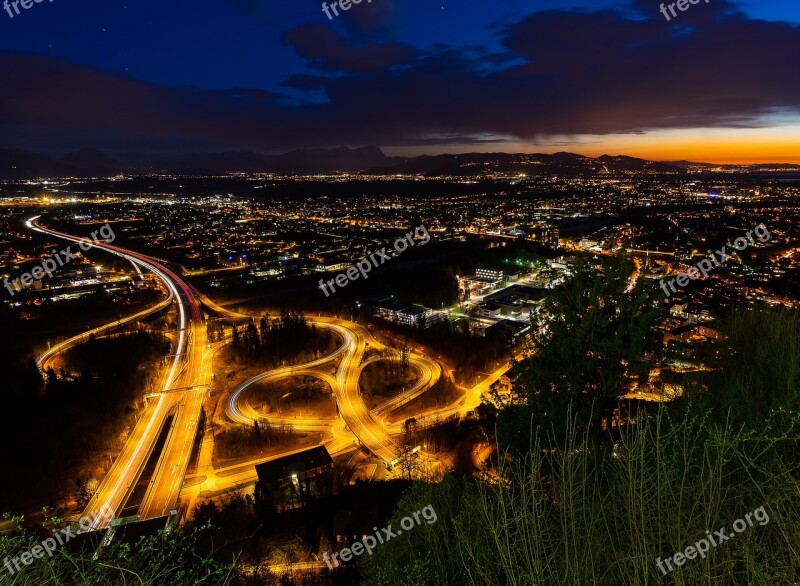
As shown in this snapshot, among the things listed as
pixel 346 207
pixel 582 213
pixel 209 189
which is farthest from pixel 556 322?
pixel 209 189

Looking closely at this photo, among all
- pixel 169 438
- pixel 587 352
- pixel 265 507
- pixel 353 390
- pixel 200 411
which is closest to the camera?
pixel 587 352

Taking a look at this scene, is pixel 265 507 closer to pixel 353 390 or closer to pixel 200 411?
pixel 200 411

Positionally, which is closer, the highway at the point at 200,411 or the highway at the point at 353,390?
the highway at the point at 200,411

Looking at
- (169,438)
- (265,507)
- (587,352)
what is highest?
(587,352)

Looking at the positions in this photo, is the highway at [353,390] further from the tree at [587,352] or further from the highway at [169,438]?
the tree at [587,352]

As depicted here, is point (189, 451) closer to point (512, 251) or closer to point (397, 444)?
point (397, 444)

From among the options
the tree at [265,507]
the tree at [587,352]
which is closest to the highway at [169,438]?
the tree at [265,507]

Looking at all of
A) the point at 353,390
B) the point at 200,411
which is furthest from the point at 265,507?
the point at 353,390

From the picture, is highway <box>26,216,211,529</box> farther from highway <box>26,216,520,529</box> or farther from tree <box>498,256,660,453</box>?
tree <box>498,256,660,453</box>

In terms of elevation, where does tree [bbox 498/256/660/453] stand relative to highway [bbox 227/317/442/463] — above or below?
above

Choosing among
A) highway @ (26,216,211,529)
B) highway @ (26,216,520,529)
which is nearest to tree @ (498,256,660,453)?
highway @ (26,216,520,529)

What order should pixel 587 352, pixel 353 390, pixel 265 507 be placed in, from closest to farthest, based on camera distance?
pixel 587 352, pixel 265 507, pixel 353 390
